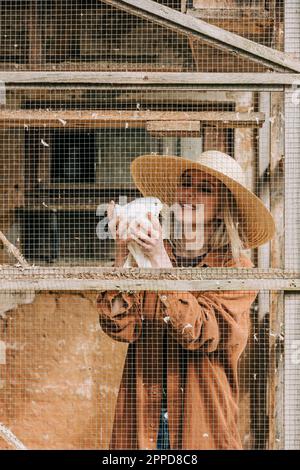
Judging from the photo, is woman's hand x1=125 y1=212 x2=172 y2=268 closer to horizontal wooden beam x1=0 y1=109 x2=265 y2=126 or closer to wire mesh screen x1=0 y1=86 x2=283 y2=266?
horizontal wooden beam x1=0 y1=109 x2=265 y2=126

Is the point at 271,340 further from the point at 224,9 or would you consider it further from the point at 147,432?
the point at 224,9

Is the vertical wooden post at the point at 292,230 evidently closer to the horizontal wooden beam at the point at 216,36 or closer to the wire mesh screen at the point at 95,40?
the horizontal wooden beam at the point at 216,36

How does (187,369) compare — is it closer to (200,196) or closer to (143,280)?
(143,280)

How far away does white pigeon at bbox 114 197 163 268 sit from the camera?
1.99 metres

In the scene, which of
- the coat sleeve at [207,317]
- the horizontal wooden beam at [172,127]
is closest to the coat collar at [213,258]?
the coat sleeve at [207,317]

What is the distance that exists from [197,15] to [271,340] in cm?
123

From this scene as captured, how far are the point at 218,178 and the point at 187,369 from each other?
58cm

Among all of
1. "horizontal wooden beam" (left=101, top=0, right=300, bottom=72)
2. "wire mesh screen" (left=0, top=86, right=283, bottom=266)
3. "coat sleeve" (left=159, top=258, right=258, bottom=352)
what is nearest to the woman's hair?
"coat sleeve" (left=159, top=258, right=258, bottom=352)

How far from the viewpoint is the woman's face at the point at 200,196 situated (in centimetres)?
221

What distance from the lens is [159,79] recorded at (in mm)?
2053

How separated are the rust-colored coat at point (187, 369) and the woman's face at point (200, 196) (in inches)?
5.2

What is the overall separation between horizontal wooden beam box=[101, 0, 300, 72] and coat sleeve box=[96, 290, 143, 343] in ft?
2.48

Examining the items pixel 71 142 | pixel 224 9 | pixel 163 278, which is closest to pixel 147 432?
pixel 163 278

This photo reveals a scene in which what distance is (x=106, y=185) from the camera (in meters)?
2.90
